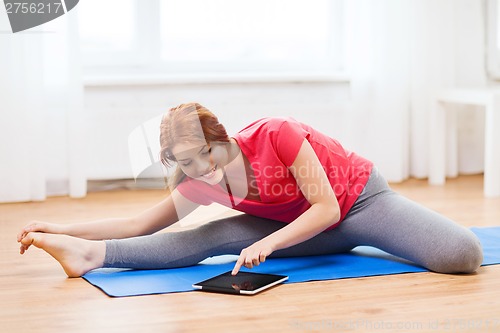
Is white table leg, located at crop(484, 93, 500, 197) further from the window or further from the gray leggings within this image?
the gray leggings

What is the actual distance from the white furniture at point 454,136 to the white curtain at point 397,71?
0.27ft

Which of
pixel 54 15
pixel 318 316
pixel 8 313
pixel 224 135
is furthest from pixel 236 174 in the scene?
pixel 54 15

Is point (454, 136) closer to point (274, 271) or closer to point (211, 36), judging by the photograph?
point (211, 36)

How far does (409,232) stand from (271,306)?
1.58ft

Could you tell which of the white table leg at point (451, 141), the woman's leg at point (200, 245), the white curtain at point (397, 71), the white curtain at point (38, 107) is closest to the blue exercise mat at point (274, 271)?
the woman's leg at point (200, 245)

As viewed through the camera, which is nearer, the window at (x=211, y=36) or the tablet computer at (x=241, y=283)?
the tablet computer at (x=241, y=283)

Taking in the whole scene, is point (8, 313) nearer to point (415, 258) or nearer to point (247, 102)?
point (415, 258)

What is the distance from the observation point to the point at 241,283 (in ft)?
6.20

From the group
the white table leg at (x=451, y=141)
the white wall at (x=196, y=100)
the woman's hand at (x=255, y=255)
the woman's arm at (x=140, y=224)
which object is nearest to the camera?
the woman's hand at (x=255, y=255)

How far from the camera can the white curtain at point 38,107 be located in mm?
3188

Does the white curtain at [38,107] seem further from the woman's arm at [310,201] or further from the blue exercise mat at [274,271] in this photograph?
the woman's arm at [310,201]

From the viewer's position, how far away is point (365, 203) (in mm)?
2127

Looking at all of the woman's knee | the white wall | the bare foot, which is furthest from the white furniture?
the bare foot

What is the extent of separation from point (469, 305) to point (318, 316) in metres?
0.34
